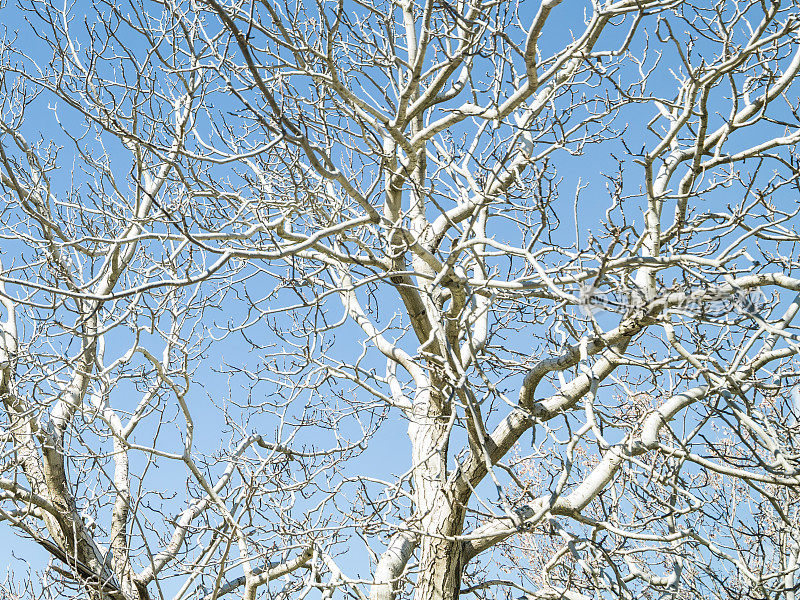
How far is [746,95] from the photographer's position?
5.55 metres

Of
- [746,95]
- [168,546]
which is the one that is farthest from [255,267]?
[746,95]

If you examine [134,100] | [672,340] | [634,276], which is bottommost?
[672,340]

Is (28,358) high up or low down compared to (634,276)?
up

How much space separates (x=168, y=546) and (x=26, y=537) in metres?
1.42

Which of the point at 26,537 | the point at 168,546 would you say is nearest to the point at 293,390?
the point at 168,546

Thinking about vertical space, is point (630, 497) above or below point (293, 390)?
below

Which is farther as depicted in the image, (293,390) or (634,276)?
(293,390)

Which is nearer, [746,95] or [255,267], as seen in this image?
[746,95]

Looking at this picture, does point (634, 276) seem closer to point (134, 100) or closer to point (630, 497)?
point (630, 497)

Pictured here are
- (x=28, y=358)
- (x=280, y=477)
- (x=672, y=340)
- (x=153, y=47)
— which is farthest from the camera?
(x=280, y=477)

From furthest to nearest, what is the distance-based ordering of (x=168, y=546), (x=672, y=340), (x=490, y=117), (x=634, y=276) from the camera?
1. (x=168, y=546)
2. (x=634, y=276)
3. (x=490, y=117)
4. (x=672, y=340)

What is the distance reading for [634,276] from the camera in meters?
5.54

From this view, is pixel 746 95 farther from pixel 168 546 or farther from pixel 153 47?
pixel 168 546

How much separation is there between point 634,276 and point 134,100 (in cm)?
419
